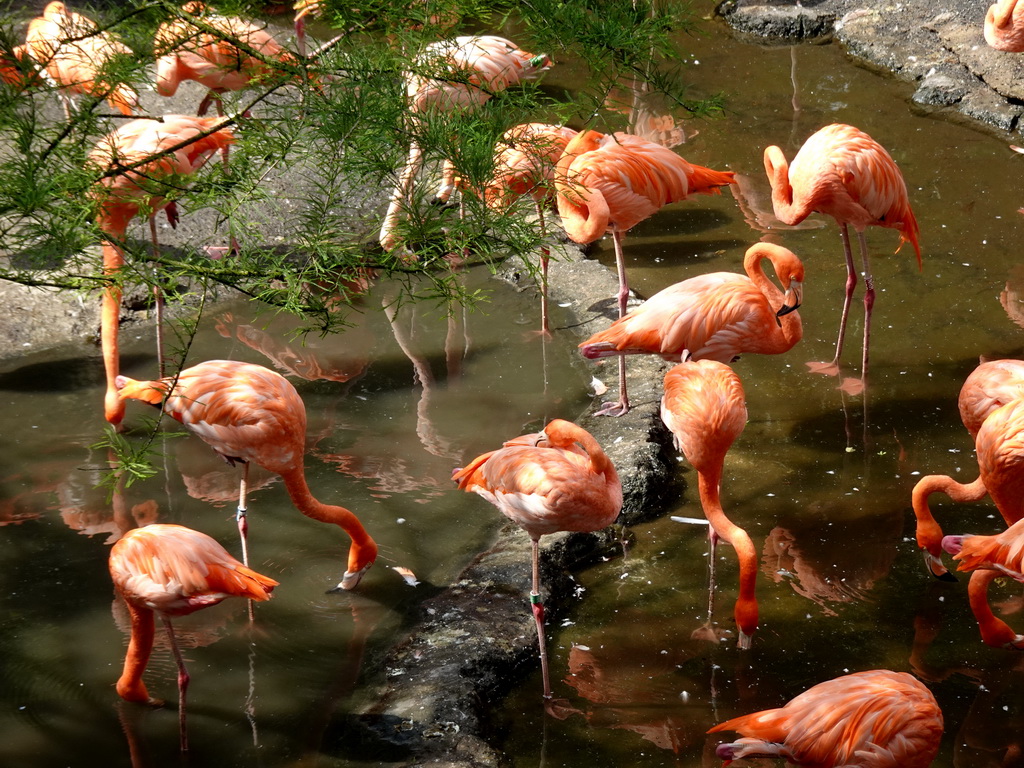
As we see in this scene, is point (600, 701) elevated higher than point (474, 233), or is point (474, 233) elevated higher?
point (474, 233)

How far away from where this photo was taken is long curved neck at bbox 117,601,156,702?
2.61 m

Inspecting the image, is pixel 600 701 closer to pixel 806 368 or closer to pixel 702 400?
pixel 702 400

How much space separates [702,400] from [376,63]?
127 cm

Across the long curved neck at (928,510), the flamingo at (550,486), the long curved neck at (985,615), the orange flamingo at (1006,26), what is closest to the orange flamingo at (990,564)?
the long curved neck at (985,615)

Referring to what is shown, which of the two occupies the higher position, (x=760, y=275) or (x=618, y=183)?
(x=618, y=183)

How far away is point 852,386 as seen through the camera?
3.91 m

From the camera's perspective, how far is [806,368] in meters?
4.02

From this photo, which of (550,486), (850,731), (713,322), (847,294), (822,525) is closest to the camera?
(850,731)

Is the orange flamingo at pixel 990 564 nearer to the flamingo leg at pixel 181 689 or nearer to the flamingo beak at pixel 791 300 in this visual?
the flamingo beak at pixel 791 300

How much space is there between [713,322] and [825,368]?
78 centimetres

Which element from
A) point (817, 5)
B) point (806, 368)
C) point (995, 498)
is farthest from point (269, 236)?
point (817, 5)

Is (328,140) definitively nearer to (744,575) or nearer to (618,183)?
(744,575)

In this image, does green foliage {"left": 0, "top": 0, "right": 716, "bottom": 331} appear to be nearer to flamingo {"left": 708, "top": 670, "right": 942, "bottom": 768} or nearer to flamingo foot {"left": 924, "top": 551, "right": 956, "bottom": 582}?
flamingo {"left": 708, "top": 670, "right": 942, "bottom": 768}

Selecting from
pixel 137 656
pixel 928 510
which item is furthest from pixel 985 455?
pixel 137 656
